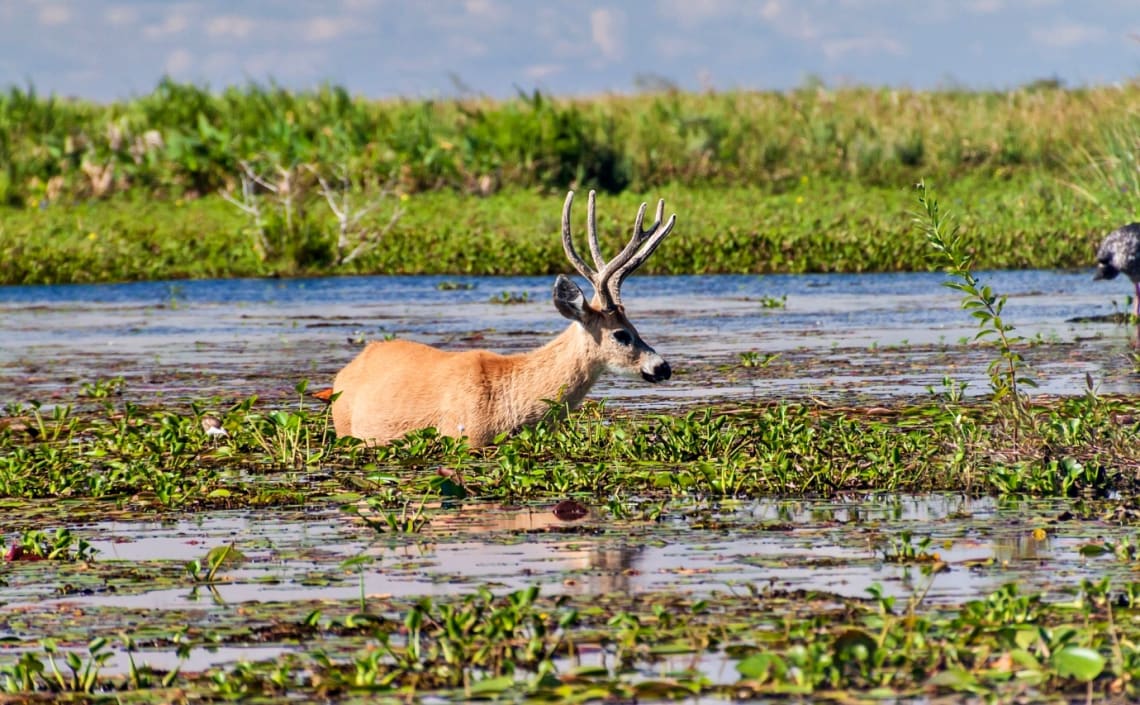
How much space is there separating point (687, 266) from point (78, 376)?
12027mm

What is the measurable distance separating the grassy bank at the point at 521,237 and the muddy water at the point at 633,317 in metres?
0.39

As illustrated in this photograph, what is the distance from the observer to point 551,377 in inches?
451

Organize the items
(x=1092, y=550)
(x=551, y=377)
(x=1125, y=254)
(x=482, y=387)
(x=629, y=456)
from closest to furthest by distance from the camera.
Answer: (x=1092, y=550) → (x=629, y=456) → (x=482, y=387) → (x=551, y=377) → (x=1125, y=254)

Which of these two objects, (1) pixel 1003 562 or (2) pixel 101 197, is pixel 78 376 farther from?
(2) pixel 101 197

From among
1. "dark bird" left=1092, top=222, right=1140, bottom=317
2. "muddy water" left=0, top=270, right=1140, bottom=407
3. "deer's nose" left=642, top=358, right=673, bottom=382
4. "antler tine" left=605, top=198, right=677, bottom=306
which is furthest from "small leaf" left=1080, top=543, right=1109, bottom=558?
"dark bird" left=1092, top=222, right=1140, bottom=317

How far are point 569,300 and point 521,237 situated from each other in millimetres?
17594

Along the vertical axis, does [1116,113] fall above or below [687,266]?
above

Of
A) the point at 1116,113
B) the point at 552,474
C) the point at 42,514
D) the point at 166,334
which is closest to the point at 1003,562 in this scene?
the point at 552,474

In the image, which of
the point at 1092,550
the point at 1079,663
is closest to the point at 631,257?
the point at 1092,550

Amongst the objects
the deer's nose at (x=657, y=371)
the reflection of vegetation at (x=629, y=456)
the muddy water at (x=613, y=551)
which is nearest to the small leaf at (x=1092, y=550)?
the muddy water at (x=613, y=551)

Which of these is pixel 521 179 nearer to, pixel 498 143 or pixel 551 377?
pixel 498 143

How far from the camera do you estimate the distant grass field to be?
27.6 meters

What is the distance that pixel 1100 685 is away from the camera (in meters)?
5.86

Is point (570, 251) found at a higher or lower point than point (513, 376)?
higher
